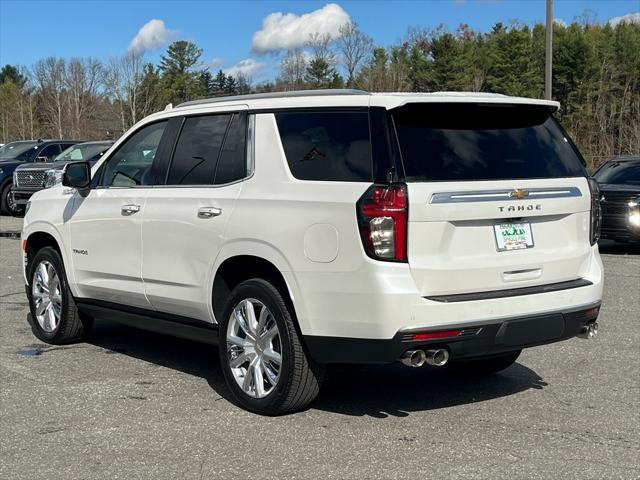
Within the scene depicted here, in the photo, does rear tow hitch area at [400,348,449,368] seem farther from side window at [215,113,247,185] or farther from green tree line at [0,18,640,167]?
green tree line at [0,18,640,167]

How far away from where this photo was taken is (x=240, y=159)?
17.6 feet

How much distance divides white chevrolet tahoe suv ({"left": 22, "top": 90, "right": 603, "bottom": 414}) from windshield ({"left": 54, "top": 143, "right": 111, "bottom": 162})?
14.1 meters

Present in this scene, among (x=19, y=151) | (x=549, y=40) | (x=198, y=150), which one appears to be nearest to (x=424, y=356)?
(x=198, y=150)

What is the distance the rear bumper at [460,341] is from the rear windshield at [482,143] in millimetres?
838

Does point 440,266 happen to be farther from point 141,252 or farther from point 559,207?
point 141,252

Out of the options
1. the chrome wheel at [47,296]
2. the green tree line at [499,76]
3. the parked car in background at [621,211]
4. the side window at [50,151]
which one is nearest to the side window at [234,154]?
the chrome wheel at [47,296]

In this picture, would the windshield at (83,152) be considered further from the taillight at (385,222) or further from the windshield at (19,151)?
the taillight at (385,222)

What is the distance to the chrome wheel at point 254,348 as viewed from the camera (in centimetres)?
507

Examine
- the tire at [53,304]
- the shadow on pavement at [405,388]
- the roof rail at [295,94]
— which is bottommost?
the shadow on pavement at [405,388]

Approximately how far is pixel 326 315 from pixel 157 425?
4.12ft

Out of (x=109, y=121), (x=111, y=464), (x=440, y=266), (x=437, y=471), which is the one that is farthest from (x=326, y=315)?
(x=109, y=121)

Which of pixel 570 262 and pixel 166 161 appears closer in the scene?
pixel 570 262

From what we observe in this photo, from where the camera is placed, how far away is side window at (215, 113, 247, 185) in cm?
536

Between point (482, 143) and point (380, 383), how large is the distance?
6.56 ft
